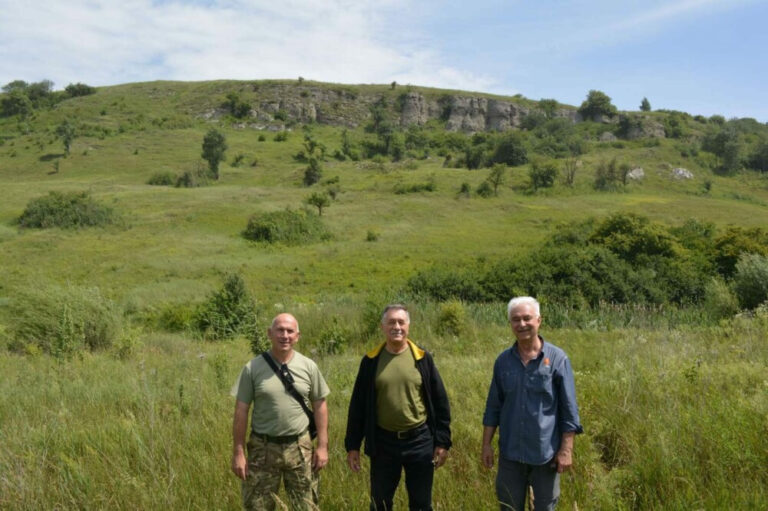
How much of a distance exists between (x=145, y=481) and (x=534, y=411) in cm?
292

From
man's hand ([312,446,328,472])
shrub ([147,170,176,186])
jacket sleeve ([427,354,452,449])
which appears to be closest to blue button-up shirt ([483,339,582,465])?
jacket sleeve ([427,354,452,449])

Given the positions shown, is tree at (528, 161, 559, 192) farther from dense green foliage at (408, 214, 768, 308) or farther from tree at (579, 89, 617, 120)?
tree at (579, 89, 617, 120)

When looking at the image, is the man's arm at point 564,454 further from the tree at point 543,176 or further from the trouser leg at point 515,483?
the tree at point 543,176

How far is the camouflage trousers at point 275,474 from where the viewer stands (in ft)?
10.3

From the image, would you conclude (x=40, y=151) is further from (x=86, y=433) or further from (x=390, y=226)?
(x=86, y=433)

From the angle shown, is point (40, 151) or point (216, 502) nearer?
point (216, 502)

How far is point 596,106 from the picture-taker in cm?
11606

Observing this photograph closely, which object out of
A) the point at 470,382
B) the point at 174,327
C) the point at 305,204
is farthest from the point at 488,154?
the point at 470,382

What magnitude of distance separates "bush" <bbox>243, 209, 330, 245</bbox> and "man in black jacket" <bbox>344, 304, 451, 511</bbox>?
27677mm

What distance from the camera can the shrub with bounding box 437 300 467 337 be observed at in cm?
1007

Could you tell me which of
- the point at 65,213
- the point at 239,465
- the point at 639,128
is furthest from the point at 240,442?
the point at 639,128

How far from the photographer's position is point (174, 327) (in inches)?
565

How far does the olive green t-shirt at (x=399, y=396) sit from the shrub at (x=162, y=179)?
56.0m

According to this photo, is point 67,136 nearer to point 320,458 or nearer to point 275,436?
point 275,436
